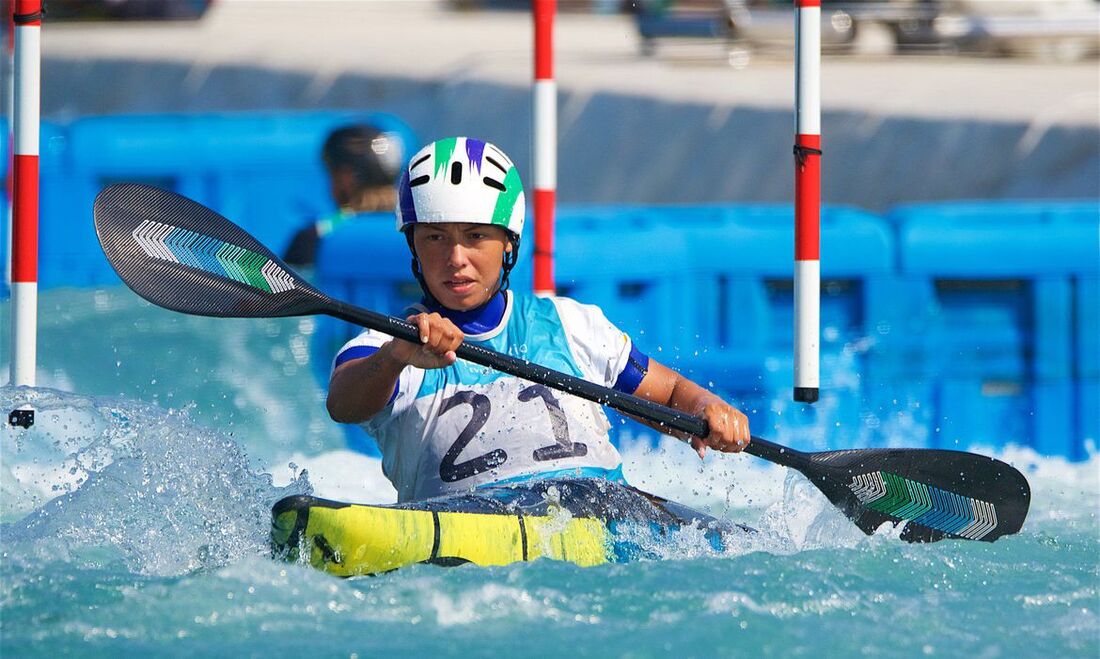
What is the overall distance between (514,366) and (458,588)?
0.65 metres

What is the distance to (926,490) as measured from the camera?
398 centimetres

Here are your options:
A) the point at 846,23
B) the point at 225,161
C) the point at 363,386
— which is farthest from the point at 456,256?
the point at 846,23

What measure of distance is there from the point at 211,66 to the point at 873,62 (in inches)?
189

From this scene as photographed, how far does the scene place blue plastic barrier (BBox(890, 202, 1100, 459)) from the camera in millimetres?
5746

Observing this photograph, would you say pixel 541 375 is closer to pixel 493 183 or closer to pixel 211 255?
pixel 493 183

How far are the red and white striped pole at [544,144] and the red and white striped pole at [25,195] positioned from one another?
1542 millimetres

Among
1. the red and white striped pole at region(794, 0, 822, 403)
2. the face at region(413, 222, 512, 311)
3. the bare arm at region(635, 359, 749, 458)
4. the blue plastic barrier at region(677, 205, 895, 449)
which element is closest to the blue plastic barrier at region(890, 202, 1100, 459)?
the blue plastic barrier at region(677, 205, 895, 449)

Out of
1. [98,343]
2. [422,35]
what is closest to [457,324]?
[98,343]

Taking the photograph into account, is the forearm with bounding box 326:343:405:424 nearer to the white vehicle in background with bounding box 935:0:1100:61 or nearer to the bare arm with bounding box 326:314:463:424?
the bare arm with bounding box 326:314:463:424

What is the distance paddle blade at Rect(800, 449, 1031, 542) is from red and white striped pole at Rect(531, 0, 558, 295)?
1.40 meters

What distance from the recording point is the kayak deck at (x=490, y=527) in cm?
305

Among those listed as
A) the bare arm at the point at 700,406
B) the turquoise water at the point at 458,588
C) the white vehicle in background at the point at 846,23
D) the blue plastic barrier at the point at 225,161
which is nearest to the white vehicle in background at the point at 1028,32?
the white vehicle in background at the point at 846,23

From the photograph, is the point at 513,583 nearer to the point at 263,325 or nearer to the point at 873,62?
the point at 263,325

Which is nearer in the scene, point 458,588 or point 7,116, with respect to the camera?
point 458,588
